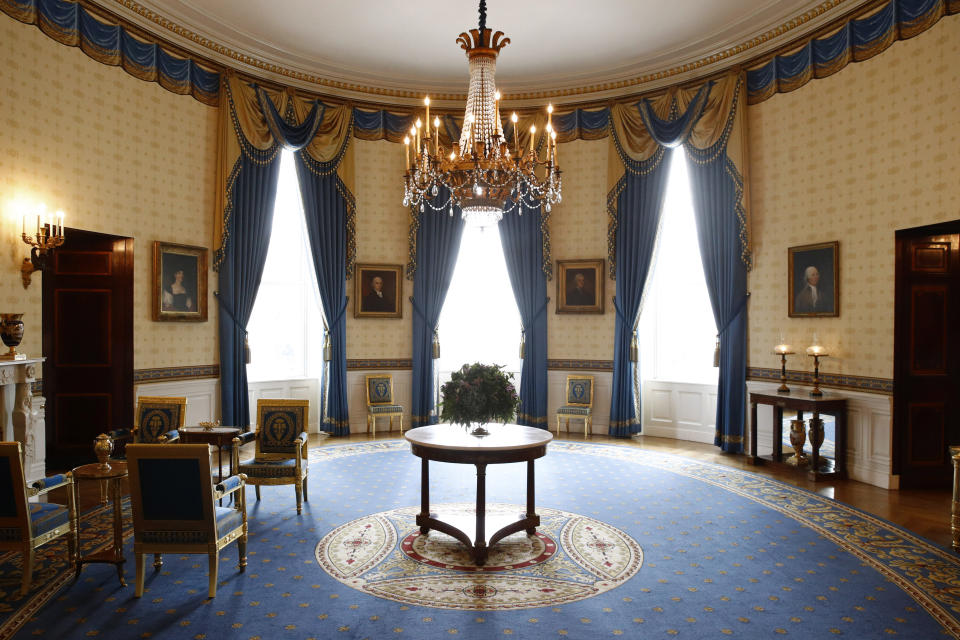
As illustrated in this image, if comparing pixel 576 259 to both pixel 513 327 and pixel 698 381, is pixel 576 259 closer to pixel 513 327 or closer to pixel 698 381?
A: pixel 513 327

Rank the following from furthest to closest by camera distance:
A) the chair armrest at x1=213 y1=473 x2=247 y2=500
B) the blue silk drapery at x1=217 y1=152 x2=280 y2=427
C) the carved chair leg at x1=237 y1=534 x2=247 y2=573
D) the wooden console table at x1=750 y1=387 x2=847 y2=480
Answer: the blue silk drapery at x1=217 y1=152 x2=280 y2=427 < the wooden console table at x1=750 y1=387 x2=847 y2=480 < the carved chair leg at x1=237 y1=534 x2=247 y2=573 < the chair armrest at x1=213 y1=473 x2=247 y2=500

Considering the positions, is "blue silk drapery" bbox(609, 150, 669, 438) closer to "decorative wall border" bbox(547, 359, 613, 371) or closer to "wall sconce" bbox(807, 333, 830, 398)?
"decorative wall border" bbox(547, 359, 613, 371)

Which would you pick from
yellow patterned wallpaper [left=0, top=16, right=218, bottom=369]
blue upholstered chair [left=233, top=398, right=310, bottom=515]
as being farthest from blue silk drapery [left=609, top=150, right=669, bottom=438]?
yellow patterned wallpaper [left=0, top=16, right=218, bottom=369]

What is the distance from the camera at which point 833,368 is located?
719 centimetres

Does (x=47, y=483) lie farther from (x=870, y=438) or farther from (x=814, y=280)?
(x=814, y=280)

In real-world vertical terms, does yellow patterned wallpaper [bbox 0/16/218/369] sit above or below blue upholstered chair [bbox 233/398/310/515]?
above

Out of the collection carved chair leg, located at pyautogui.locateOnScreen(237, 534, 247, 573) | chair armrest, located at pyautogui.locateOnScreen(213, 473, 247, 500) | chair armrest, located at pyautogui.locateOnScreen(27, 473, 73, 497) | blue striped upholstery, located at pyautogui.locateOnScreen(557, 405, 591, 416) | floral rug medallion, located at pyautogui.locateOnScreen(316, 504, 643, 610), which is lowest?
floral rug medallion, located at pyautogui.locateOnScreen(316, 504, 643, 610)

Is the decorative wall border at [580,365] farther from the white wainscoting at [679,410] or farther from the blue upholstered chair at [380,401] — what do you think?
the blue upholstered chair at [380,401]

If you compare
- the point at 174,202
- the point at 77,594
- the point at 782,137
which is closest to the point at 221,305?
the point at 174,202

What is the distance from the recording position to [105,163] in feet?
23.4

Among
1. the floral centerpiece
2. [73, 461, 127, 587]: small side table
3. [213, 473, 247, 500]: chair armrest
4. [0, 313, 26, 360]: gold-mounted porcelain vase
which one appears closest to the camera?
[73, 461, 127, 587]: small side table

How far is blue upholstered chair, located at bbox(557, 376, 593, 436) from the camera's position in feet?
30.8

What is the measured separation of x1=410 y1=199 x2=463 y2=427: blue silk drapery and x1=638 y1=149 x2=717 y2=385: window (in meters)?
3.06

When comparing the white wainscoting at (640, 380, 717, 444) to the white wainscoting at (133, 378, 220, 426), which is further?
the white wainscoting at (640, 380, 717, 444)
